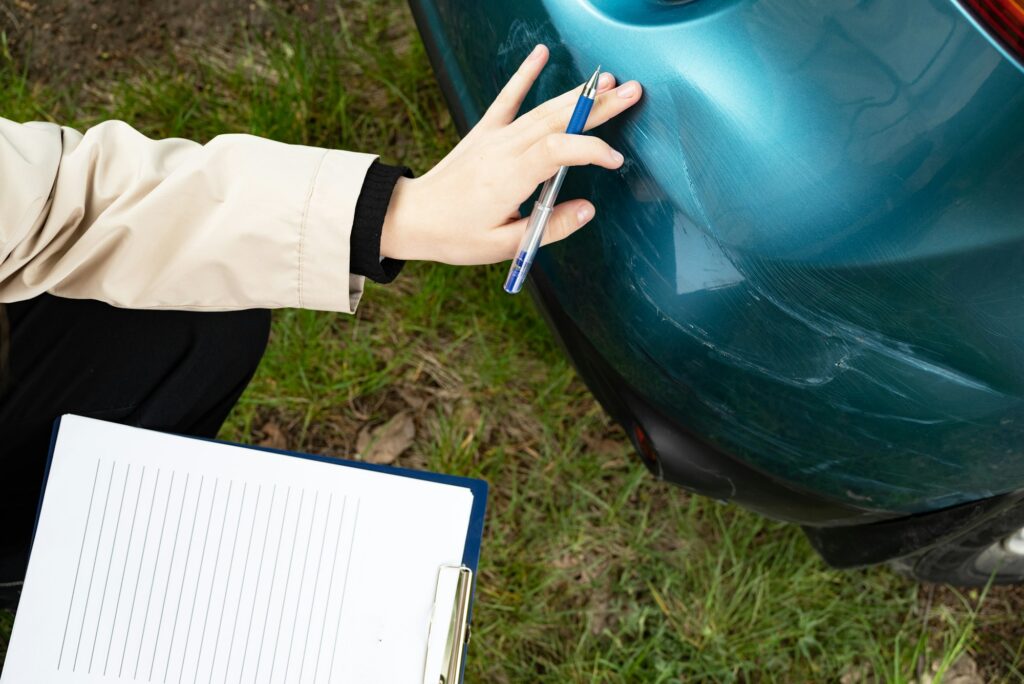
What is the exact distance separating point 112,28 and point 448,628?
5.46 feet

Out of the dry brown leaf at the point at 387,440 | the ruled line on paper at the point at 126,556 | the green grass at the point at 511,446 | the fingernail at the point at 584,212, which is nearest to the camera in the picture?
the fingernail at the point at 584,212

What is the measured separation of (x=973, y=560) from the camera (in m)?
1.48

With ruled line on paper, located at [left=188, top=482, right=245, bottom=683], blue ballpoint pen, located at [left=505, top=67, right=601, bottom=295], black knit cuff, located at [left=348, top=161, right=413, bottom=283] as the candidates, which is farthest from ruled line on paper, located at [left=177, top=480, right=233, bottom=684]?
blue ballpoint pen, located at [left=505, top=67, right=601, bottom=295]

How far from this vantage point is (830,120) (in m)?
0.84

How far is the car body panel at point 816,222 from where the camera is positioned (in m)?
0.81

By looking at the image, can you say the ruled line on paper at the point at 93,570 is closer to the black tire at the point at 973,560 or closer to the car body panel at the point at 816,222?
the car body panel at the point at 816,222

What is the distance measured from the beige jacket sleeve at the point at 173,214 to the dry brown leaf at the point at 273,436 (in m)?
0.74

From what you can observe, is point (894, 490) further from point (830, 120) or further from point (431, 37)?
point (431, 37)

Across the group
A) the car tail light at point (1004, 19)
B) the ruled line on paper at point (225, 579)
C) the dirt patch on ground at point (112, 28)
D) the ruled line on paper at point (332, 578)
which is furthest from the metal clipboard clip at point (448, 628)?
the dirt patch on ground at point (112, 28)

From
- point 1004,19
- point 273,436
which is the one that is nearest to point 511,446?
point 273,436

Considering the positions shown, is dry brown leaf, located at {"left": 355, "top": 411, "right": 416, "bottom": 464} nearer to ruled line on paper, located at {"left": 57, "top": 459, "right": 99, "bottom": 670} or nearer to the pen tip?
ruled line on paper, located at {"left": 57, "top": 459, "right": 99, "bottom": 670}

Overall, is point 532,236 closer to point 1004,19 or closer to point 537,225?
point 537,225

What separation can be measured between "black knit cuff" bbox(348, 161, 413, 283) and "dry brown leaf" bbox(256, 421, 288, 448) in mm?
837

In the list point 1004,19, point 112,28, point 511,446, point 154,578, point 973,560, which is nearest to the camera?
point 1004,19
